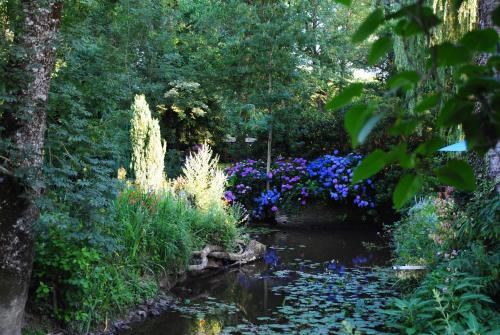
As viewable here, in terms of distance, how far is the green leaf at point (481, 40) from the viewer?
673mm

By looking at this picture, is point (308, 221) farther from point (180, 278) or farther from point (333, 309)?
point (333, 309)

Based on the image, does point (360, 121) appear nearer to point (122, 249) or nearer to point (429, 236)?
point (122, 249)

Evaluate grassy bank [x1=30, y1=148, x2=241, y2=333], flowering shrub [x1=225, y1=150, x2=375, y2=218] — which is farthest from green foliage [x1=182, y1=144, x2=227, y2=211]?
flowering shrub [x1=225, y1=150, x2=375, y2=218]

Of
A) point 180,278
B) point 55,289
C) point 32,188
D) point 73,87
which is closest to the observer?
point 32,188

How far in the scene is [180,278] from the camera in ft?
22.2

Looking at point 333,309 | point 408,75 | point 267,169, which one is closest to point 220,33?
point 267,169

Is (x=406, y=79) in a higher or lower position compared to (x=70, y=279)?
higher

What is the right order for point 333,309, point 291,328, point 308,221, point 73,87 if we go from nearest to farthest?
point 73,87, point 291,328, point 333,309, point 308,221

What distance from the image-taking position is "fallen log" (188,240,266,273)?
7.32 m

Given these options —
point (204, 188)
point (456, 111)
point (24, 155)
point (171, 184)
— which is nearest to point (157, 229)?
point (204, 188)

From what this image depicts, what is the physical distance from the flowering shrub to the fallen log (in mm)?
3087

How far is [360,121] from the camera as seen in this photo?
68cm

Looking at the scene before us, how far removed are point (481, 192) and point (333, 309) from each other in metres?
1.91

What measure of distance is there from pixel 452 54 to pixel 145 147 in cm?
916
